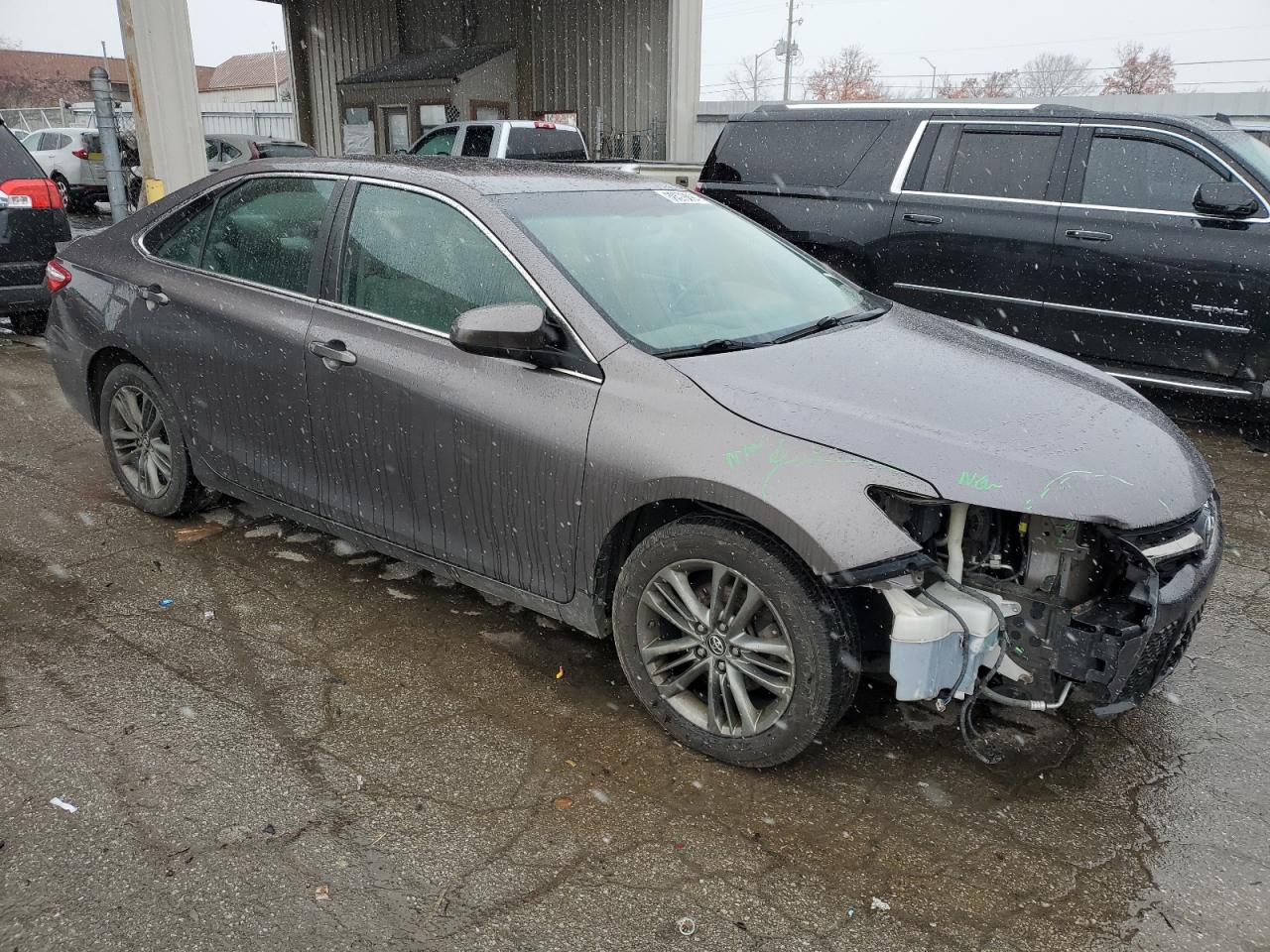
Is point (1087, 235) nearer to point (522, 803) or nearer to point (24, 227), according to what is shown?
point (522, 803)

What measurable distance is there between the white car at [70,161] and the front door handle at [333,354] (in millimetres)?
19901

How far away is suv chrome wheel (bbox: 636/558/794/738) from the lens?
2.63m

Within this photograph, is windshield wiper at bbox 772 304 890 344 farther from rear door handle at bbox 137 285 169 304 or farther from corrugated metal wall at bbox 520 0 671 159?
corrugated metal wall at bbox 520 0 671 159

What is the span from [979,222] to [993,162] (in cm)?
44

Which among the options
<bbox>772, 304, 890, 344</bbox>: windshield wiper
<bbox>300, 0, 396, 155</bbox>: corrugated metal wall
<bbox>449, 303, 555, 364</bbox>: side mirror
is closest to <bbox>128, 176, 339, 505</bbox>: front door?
<bbox>449, 303, 555, 364</bbox>: side mirror

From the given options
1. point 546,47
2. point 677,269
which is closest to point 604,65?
point 546,47

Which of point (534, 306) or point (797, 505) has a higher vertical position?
point (534, 306)

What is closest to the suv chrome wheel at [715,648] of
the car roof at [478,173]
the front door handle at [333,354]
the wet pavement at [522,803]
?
the wet pavement at [522,803]

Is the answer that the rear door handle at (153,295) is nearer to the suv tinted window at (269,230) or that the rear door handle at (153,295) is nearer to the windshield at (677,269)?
the suv tinted window at (269,230)

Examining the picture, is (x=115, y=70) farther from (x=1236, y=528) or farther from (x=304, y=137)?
(x=1236, y=528)

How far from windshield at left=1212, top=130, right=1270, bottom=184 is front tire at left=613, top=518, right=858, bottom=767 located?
15.6 feet

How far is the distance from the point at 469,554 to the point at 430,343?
70 centimetres

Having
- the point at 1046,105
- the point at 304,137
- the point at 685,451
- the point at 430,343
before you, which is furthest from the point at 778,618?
the point at 304,137

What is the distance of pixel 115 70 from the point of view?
60.7m
